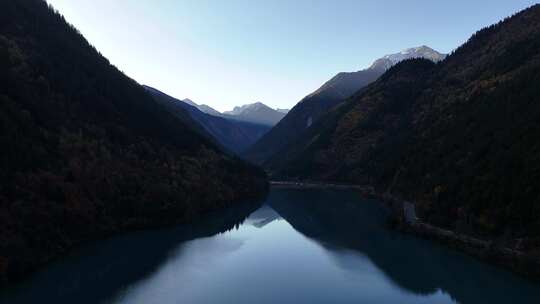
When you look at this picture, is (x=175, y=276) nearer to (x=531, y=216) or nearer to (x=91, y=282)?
(x=91, y=282)

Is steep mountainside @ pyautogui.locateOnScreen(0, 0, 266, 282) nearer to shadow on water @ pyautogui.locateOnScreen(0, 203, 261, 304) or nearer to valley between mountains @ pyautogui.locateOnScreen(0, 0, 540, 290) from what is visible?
valley between mountains @ pyautogui.locateOnScreen(0, 0, 540, 290)

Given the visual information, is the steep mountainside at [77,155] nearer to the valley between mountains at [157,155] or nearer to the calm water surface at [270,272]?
the valley between mountains at [157,155]

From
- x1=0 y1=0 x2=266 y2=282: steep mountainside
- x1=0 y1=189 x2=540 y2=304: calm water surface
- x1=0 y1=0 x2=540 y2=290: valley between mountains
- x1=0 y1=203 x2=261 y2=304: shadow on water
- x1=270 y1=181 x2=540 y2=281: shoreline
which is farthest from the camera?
x1=0 y1=0 x2=266 y2=282: steep mountainside

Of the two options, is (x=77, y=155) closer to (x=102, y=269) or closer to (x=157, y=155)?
(x=102, y=269)

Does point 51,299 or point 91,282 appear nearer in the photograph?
point 51,299

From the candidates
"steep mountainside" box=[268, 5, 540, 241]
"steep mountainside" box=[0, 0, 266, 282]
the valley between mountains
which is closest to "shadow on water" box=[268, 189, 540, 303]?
the valley between mountains

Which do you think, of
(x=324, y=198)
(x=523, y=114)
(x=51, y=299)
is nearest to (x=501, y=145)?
(x=523, y=114)

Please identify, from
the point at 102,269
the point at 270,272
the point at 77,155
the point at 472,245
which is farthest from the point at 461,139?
the point at 77,155
